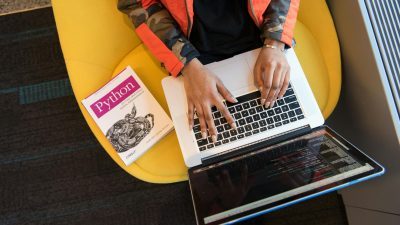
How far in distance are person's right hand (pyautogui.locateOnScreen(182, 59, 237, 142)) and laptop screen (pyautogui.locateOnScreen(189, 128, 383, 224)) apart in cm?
10

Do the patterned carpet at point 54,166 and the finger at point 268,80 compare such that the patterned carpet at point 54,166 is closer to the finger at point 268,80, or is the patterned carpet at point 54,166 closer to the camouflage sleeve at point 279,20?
the finger at point 268,80

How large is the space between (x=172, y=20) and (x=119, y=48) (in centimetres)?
20

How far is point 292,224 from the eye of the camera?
4.25ft

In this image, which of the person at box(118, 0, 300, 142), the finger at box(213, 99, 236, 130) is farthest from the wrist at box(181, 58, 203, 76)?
the finger at box(213, 99, 236, 130)

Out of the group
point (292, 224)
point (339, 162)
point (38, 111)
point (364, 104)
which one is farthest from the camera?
point (38, 111)

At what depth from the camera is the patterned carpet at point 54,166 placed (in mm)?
1340

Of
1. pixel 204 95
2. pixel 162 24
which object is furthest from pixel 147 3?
pixel 204 95

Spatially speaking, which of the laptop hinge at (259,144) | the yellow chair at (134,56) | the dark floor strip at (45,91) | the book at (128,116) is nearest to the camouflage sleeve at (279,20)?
the yellow chair at (134,56)

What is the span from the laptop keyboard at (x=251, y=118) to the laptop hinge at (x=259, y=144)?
24mm

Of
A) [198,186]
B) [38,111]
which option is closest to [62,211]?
[38,111]

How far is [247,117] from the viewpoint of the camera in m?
0.87

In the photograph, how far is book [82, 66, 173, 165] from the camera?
907 millimetres

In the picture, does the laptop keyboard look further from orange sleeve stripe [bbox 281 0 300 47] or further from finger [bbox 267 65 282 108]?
orange sleeve stripe [bbox 281 0 300 47]

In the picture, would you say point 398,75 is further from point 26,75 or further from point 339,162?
point 26,75
